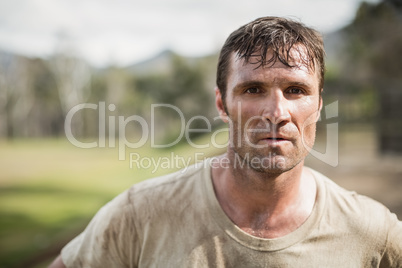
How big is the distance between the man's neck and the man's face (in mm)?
92

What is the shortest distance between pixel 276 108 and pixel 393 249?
87 cm

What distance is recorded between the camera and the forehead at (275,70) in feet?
5.66

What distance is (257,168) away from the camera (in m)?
1.77

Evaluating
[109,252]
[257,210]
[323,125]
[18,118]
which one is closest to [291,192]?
[257,210]

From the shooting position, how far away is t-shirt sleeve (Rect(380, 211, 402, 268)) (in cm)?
174

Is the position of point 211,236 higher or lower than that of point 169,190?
lower

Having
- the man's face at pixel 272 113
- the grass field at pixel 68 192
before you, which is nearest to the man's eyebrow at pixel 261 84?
the man's face at pixel 272 113

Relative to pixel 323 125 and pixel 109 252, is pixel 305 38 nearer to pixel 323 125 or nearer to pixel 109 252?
pixel 109 252

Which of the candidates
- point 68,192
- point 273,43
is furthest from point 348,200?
point 68,192

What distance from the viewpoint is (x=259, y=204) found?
1.85 metres

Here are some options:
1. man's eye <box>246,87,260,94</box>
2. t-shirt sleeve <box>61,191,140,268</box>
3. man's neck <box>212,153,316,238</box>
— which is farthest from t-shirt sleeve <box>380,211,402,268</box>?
t-shirt sleeve <box>61,191,140,268</box>

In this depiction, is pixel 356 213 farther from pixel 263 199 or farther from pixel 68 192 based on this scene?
pixel 68 192

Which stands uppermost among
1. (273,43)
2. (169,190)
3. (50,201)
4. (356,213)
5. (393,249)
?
(273,43)

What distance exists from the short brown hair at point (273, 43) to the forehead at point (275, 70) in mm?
11
